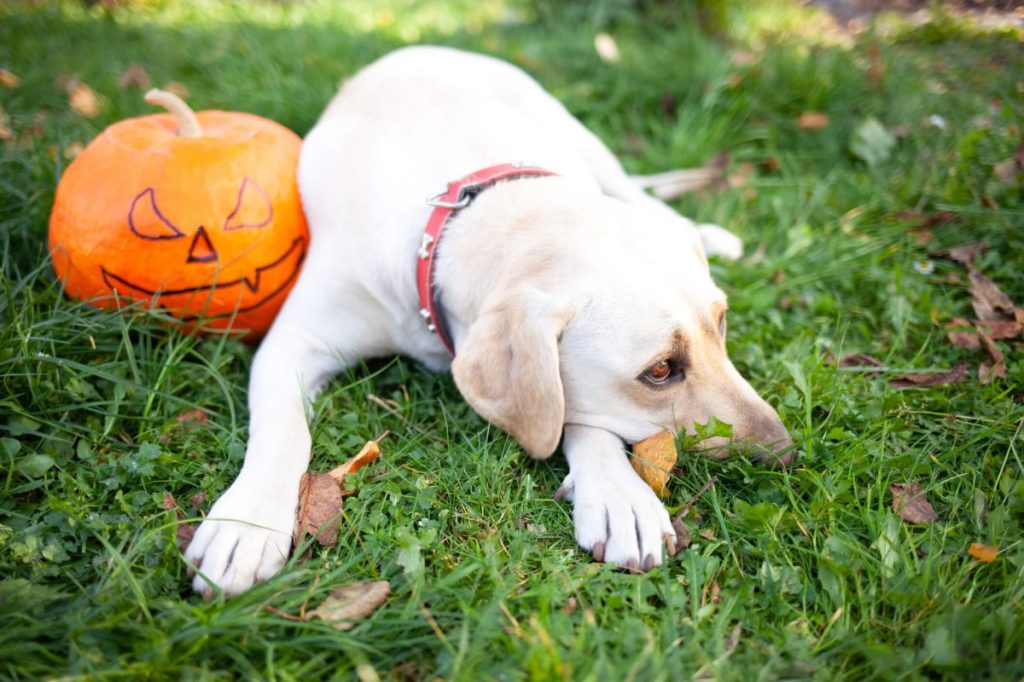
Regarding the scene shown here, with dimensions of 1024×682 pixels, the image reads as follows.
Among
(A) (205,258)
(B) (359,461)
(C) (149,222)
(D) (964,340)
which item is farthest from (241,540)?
(D) (964,340)

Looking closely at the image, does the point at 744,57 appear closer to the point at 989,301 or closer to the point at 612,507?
the point at 989,301

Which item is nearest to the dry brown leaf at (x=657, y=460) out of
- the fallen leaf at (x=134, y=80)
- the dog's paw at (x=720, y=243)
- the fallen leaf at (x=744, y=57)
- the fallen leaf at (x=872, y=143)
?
the dog's paw at (x=720, y=243)

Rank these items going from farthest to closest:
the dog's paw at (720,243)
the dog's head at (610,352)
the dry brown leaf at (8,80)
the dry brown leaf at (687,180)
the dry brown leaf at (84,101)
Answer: the dry brown leaf at (8,80)
the dry brown leaf at (84,101)
the dry brown leaf at (687,180)
the dog's paw at (720,243)
the dog's head at (610,352)

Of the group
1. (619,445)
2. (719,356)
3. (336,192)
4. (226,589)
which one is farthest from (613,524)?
(336,192)

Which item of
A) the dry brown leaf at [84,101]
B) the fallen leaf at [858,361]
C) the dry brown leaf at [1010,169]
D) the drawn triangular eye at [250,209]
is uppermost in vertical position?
the drawn triangular eye at [250,209]

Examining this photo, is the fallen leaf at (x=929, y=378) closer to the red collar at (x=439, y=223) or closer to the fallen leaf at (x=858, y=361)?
the fallen leaf at (x=858, y=361)

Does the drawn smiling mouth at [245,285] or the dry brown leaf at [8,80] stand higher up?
the dry brown leaf at [8,80]

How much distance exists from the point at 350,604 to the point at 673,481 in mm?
1111

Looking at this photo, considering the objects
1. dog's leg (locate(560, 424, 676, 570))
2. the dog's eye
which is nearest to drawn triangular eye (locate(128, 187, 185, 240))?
dog's leg (locate(560, 424, 676, 570))

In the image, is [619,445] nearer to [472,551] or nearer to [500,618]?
[472,551]

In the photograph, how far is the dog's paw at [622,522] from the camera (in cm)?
215

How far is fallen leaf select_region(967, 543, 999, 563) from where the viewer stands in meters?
2.10

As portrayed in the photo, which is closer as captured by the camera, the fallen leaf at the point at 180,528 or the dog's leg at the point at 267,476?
the dog's leg at the point at 267,476

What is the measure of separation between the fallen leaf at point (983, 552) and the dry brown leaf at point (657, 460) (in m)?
0.87
